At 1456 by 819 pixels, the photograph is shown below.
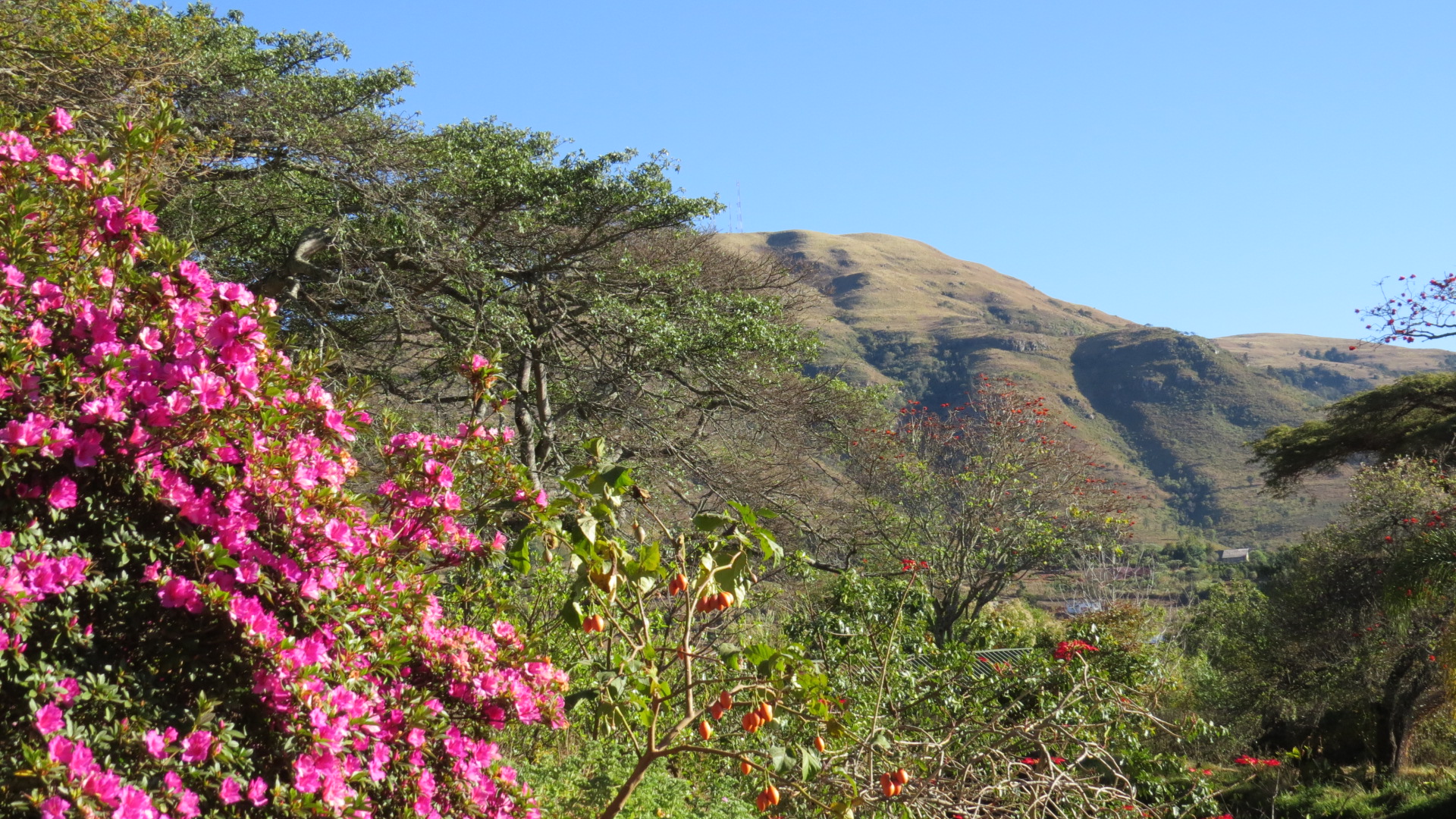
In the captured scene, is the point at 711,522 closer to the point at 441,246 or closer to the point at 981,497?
the point at 441,246

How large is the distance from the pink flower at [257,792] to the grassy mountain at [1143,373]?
38.7 meters

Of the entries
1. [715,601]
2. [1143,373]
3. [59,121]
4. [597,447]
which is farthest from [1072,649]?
[1143,373]

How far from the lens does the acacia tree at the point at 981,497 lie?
1083cm

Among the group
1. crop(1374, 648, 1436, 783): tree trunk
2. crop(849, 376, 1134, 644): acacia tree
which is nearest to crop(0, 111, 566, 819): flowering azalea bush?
crop(849, 376, 1134, 644): acacia tree

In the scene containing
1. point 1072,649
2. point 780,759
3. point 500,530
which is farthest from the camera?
point 1072,649

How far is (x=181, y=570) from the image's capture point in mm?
1752

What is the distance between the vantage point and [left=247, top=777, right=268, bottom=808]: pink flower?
1.53 metres

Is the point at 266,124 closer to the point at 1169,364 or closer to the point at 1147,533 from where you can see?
the point at 1147,533

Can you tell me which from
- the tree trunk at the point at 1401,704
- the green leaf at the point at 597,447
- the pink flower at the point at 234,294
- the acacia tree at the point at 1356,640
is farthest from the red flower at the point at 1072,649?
the tree trunk at the point at 1401,704

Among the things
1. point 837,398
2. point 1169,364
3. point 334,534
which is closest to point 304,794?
point 334,534

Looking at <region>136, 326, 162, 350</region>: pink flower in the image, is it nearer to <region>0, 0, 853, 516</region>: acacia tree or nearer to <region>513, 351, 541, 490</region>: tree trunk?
<region>0, 0, 853, 516</region>: acacia tree

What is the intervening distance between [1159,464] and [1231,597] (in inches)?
1922

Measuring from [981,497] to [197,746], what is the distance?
10.6 metres

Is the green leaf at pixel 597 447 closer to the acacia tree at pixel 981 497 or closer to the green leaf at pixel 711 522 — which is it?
the green leaf at pixel 711 522
